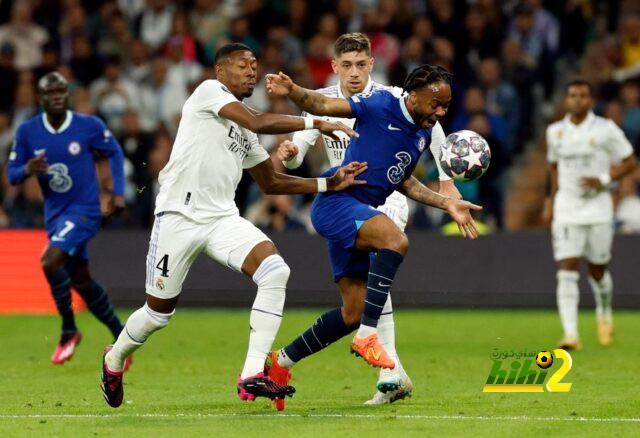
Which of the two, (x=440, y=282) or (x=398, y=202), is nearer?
(x=398, y=202)

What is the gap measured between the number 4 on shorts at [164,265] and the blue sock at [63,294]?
4086mm

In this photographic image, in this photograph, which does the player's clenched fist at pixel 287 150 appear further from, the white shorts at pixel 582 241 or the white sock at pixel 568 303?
the white shorts at pixel 582 241

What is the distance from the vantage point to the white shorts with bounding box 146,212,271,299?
30.6ft

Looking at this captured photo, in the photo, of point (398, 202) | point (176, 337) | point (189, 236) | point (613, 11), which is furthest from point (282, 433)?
point (613, 11)

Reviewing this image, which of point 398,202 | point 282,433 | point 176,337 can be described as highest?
point 398,202

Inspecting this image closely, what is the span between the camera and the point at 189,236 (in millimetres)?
9352

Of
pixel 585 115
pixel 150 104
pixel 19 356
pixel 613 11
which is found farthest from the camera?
pixel 613 11

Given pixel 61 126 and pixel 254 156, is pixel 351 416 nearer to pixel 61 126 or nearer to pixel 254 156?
pixel 254 156

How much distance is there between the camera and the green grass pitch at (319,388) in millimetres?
A: 8703

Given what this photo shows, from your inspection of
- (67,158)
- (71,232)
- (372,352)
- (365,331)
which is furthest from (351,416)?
(67,158)

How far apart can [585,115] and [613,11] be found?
8.45 m

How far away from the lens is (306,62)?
21562 millimetres

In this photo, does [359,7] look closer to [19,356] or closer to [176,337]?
[176,337]

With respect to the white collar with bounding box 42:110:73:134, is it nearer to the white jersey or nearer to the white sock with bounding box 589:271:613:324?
the white jersey
